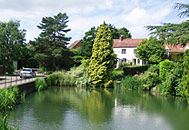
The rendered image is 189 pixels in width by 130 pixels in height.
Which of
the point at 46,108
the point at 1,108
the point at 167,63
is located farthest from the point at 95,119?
the point at 167,63

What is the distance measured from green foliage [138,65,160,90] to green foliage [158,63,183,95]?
2911 millimetres

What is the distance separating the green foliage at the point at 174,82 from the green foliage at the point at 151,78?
9.55 feet

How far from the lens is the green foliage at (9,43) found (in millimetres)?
26672

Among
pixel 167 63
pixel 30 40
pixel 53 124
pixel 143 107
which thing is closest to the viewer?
pixel 53 124

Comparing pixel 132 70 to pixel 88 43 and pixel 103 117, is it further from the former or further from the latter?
pixel 103 117

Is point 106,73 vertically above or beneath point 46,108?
above

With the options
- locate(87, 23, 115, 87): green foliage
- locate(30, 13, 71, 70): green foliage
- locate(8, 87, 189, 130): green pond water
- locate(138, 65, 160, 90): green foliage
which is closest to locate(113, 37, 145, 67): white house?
locate(30, 13, 71, 70): green foliage

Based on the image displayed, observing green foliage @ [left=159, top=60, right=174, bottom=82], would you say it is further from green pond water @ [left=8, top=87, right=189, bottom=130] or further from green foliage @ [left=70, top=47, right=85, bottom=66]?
green foliage @ [left=70, top=47, right=85, bottom=66]

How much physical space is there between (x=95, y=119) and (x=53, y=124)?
2533 mm

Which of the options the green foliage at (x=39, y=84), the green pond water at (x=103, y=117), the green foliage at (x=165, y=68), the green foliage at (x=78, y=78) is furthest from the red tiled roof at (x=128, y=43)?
the green pond water at (x=103, y=117)

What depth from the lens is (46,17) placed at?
42000mm

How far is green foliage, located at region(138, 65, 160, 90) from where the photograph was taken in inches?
1067

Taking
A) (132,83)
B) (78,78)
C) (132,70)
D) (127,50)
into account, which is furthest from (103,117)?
(127,50)

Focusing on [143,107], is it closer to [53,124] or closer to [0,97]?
[53,124]
